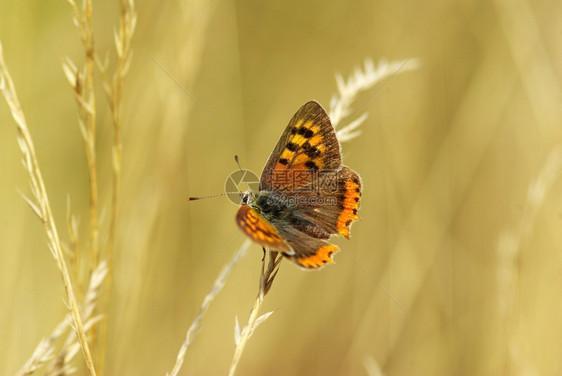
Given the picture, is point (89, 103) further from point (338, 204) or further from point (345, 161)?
point (345, 161)

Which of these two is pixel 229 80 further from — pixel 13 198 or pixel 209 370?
pixel 209 370

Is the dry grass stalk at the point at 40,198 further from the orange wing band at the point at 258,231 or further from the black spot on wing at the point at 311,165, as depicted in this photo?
→ the black spot on wing at the point at 311,165

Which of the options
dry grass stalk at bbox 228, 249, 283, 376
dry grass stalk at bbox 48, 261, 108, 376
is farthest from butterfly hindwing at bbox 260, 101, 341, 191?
dry grass stalk at bbox 48, 261, 108, 376

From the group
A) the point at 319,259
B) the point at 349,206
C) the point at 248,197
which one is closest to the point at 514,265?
the point at 349,206

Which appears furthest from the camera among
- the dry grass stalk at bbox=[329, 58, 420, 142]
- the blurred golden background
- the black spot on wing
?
the blurred golden background

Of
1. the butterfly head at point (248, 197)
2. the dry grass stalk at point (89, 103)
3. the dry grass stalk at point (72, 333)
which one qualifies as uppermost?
the dry grass stalk at point (89, 103)

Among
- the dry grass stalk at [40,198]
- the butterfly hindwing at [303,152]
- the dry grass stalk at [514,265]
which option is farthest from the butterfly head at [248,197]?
the dry grass stalk at [514,265]

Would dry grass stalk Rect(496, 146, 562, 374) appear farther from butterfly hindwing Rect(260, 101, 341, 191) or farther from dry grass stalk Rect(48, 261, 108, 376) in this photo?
dry grass stalk Rect(48, 261, 108, 376)
